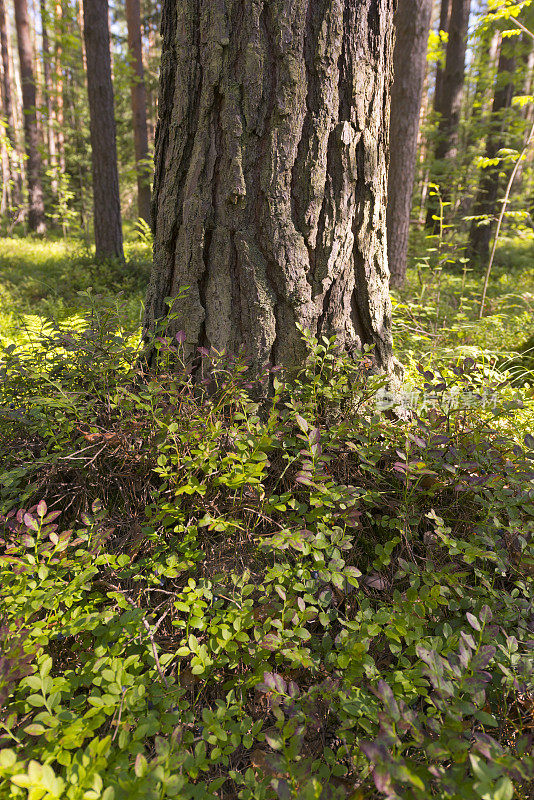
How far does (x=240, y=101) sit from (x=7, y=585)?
2091 mm

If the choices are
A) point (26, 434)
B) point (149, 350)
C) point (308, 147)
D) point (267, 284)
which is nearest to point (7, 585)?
point (26, 434)

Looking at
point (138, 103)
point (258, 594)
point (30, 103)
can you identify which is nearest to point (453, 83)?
point (138, 103)

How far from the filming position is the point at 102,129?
838cm

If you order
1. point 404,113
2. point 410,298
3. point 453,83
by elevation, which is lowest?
point 410,298

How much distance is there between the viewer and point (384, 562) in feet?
5.16

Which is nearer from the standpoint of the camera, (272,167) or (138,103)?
(272,167)

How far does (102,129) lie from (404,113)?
5481mm

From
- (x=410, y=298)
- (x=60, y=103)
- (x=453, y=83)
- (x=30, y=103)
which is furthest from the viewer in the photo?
(x=60, y=103)

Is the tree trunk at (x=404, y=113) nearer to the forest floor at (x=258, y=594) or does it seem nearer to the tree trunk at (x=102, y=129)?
the forest floor at (x=258, y=594)

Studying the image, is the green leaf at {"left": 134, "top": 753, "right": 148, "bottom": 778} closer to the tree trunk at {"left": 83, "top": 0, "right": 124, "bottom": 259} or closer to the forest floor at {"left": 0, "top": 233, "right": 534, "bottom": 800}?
the forest floor at {"left": 0, "top": 233, "right": 534, "bottom": 800}

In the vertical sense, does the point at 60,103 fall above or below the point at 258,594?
above

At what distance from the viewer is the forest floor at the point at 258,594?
106 centimetres

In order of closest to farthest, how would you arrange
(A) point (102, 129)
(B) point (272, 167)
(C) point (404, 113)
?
(B) point (272, 167)
(C) point (404, 113)
(A) point (102, 129)

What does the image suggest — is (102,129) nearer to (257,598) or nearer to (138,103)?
(138,103)
